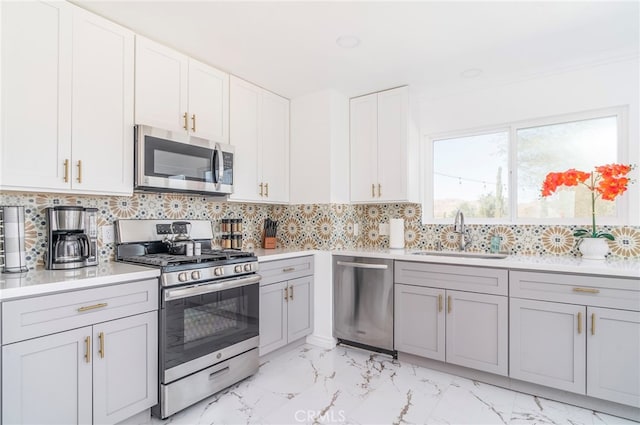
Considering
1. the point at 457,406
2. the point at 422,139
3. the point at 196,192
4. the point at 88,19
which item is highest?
the point at 88,19

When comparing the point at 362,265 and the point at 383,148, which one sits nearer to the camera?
the point at 362,265

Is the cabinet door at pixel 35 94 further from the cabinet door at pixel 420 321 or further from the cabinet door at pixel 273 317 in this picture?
the cabinet door at pixel 420 321

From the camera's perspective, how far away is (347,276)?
3.07 metres

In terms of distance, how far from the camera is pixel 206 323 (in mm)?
2158

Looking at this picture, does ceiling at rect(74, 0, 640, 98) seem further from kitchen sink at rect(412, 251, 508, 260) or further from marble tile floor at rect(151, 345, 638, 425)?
marble tile floor at rect(151, 345, 638, 425)

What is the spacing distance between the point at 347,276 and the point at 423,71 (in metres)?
1.88

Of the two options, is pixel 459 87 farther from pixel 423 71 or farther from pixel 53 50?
pixel 53 50

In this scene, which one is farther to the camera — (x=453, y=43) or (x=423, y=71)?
(x=423, y=71)

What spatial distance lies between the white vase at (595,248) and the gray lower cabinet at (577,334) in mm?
473

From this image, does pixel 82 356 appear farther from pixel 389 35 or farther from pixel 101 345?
pixel 389 35

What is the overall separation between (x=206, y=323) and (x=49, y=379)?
798mm

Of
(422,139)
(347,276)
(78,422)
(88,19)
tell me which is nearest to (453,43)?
(422,139)

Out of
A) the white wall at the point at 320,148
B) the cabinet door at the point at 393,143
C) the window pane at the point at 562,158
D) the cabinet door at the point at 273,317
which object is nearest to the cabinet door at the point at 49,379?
the cabinet door at the point at 273,317

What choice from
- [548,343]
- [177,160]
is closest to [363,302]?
[548,343]
